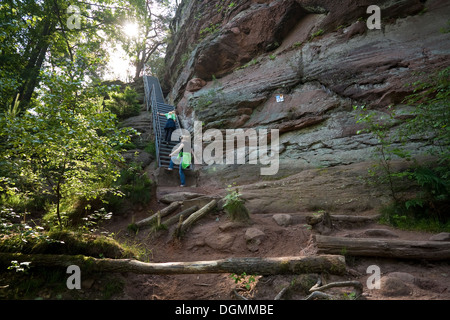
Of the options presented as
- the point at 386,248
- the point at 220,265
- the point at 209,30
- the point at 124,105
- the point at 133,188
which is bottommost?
the point at 220,265

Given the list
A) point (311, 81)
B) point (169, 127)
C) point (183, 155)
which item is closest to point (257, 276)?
point (183, 155)

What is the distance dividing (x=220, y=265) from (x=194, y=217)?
249cm

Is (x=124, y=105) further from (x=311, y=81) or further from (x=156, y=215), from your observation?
(x=311, y=81)

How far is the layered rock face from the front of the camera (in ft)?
22.2

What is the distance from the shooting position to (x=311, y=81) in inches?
371

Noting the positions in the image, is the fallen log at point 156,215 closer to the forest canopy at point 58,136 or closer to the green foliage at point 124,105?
the forest canopy at point 58,136

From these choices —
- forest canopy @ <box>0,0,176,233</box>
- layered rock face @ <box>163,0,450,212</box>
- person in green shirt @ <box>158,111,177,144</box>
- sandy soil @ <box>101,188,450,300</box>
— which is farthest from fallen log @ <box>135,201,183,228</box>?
person in green shirt @ <box>158,111,177,144</box>

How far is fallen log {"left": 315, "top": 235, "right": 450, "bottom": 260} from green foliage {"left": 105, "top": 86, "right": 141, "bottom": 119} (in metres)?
15.7

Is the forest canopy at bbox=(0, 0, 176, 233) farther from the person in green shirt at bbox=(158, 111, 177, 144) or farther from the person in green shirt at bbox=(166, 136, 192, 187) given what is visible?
the person in green shirt at bbox=(158, 111, 177, 144)

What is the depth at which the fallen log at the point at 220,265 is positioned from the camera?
3.43m

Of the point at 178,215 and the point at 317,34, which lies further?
the point at 317,34

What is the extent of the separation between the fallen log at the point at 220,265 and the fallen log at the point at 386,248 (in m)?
0.41

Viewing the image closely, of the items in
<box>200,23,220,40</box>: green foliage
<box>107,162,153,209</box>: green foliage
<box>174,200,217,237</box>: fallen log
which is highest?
<box>200,23,220,40</box>: green foliage
